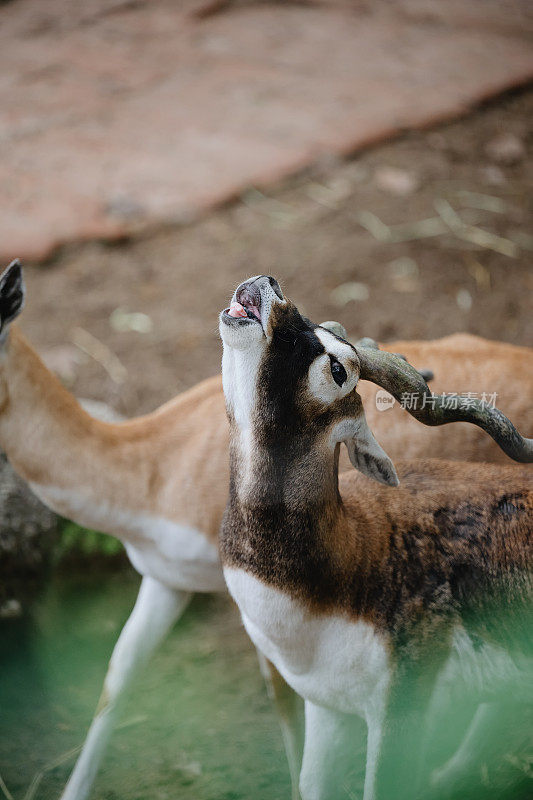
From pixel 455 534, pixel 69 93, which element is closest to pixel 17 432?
pixel 455 534

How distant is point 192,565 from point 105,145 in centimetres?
472

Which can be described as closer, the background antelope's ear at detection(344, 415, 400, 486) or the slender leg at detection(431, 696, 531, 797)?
the background antelope's ear at detection(344, 415, 400, 486)

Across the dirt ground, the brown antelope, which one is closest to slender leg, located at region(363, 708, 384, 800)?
the brown antelope

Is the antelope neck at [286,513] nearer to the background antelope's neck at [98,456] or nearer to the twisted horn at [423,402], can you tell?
the twisted horn at [423,402]

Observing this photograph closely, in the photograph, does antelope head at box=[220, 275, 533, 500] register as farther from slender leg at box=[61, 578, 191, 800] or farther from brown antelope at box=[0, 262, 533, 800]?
→ slender leg at box=[61, 578, 191, 800]

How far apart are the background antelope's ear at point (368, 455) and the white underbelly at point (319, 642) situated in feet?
1.44

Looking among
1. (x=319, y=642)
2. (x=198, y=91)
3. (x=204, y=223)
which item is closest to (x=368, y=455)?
(x=319, y=642)

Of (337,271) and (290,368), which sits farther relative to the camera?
(337,271)

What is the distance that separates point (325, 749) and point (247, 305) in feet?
5.34

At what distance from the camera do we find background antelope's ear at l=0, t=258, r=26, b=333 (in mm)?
3201

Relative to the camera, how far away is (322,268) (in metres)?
6.23

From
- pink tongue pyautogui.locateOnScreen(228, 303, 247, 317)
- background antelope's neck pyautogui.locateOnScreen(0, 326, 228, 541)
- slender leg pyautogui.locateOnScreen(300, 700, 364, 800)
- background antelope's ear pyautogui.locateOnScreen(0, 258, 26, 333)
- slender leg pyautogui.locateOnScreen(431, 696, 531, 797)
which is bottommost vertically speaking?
slender leg pyautogui.locateOnScreen(431, 696, 531, 797)

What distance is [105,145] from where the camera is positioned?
7172 mm

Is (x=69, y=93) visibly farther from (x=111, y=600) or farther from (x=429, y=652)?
(x=429, y=652)
